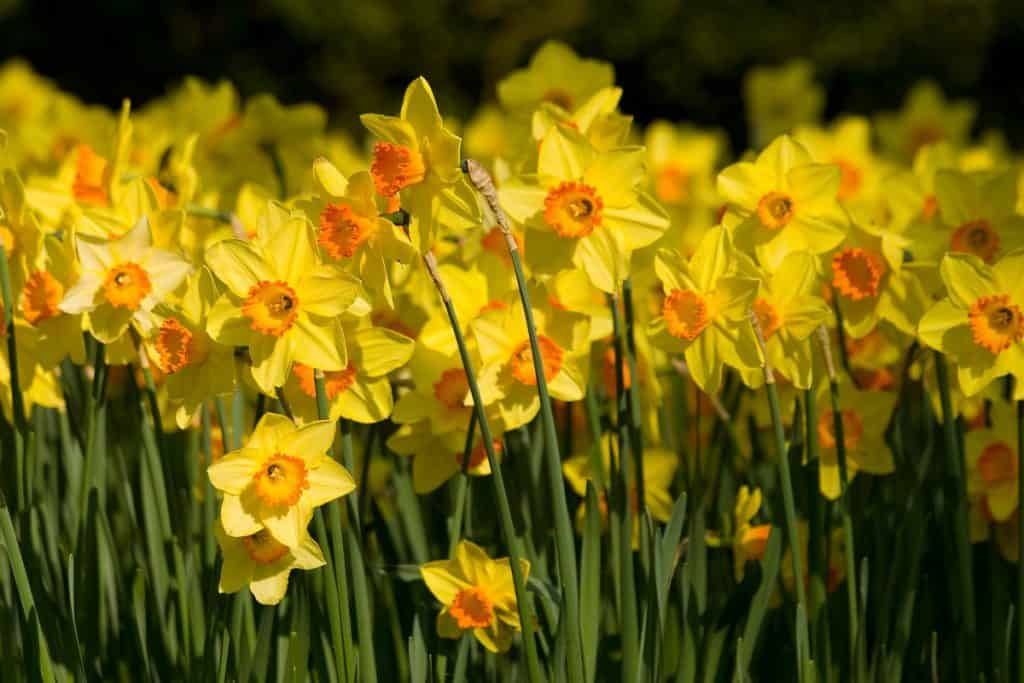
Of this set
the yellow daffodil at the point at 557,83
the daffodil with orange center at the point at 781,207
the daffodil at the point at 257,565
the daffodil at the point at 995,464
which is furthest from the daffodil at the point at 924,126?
the daffodil at the point at 257,565

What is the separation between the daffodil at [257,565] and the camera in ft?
5.50

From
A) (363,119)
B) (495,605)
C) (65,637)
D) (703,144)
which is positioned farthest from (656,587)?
(703,144)

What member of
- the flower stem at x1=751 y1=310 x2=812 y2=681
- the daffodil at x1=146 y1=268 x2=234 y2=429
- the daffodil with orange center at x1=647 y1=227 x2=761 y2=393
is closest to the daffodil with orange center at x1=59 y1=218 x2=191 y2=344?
the daffodil at x1=146 y1=268 x2=234 y2=429

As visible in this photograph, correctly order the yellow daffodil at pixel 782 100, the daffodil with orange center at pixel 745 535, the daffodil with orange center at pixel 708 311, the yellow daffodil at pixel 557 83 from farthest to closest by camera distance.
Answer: the yellow daffodil at pixel 782 100, the yellow daffodil at pixel 557 83, the daffodil with orange center at pixel 745 535, the daffodil with orange center at pixel 708 311

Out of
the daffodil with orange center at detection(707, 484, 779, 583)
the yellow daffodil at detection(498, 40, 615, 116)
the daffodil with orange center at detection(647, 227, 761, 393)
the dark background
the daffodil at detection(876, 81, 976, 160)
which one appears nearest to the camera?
the daffodil with orange center at detection(647, 227, 761, 393)

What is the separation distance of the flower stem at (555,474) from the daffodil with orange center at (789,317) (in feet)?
1.25

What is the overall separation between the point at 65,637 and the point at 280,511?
0.49 metres

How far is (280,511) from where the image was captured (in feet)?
5.24

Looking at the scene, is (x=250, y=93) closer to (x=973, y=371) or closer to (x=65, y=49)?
(x=65, y=49)

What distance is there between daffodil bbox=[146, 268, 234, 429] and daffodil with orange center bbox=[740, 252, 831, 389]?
0.70 metres

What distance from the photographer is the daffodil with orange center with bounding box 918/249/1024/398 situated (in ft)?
5.82

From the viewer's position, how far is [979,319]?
1.78m

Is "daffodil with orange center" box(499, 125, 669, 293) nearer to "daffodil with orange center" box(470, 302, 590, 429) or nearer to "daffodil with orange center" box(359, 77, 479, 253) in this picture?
"daffodil with orange center" box(470, 302, 590, 429)

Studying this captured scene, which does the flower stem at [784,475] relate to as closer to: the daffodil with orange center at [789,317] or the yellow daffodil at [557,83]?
the daffodil with orange center at [789,317]
